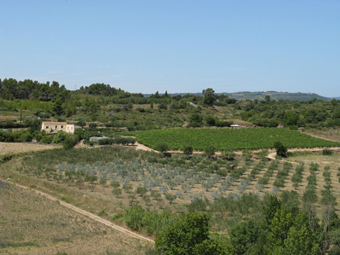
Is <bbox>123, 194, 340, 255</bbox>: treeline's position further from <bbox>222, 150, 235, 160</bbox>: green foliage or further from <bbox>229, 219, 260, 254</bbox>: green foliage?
<bbox>222, 150, 235, 160</bbox>: green foliage

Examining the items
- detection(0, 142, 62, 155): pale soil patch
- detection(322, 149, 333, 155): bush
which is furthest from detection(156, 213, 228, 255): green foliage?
detection(322, 149, 333, 155): bush

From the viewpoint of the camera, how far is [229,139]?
6006 centimetres

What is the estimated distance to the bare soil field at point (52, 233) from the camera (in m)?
17.8

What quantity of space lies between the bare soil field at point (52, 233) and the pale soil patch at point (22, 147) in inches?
847

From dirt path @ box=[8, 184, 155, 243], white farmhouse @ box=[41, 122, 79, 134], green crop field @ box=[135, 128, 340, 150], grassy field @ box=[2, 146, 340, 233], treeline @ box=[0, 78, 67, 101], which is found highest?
treeline @ box=[0, 78, 67, 101]

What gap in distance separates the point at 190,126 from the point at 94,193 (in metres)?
50.6

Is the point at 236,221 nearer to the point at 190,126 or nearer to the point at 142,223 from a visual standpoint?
the point at 142,223

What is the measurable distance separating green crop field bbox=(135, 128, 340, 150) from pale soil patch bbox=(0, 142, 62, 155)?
47.2 feet

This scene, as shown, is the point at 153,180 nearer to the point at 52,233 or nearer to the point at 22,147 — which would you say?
the point at 52,233

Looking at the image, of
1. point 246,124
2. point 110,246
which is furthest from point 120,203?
point 246,124

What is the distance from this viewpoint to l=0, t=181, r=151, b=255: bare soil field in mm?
17812

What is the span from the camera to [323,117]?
3248 inches

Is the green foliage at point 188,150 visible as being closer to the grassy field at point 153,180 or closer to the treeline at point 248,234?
the grassy field at point 153,180

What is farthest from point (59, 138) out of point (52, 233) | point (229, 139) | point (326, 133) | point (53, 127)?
point (326, 133)
